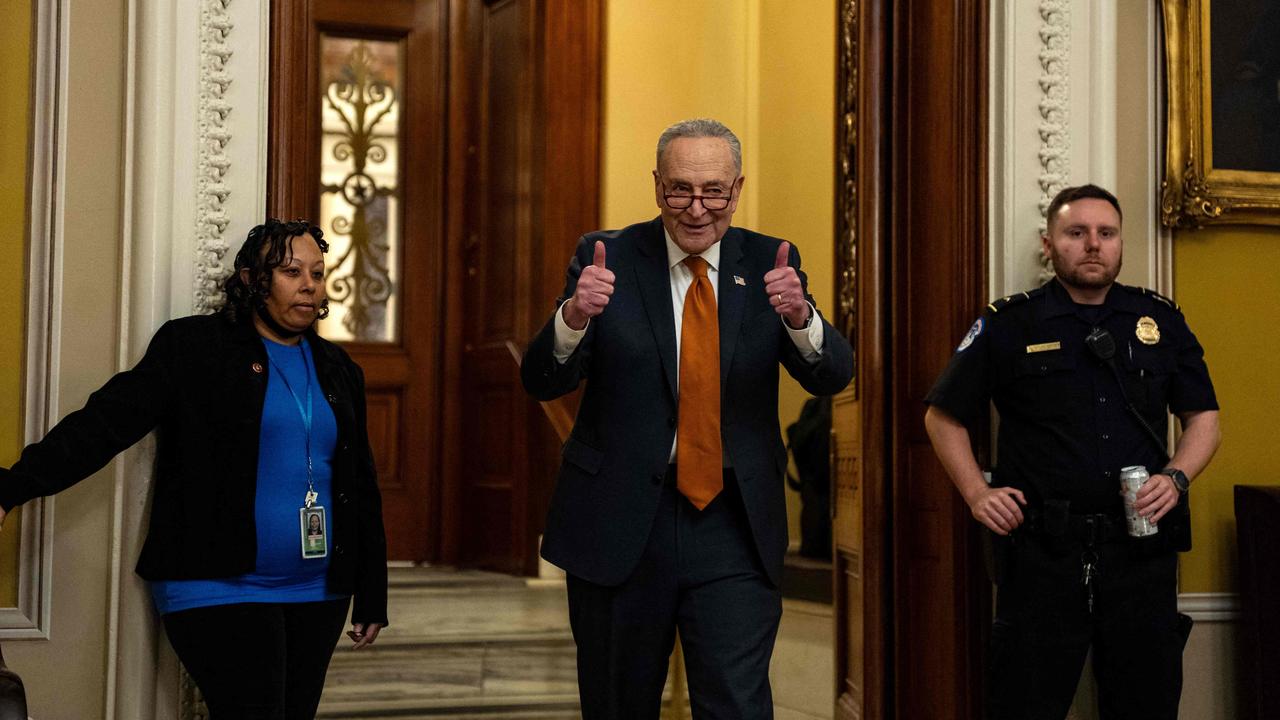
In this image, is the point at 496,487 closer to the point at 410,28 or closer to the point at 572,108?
the point at 572,108

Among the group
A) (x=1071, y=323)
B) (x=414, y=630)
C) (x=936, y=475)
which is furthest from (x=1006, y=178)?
(x=414, y=630)

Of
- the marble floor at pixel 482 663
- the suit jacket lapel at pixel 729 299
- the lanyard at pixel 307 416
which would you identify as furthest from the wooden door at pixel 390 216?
the suit jacket lapel at pixel 729 299

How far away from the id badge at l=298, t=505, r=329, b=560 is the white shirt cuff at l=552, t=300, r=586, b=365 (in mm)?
773

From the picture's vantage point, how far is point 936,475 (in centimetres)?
365

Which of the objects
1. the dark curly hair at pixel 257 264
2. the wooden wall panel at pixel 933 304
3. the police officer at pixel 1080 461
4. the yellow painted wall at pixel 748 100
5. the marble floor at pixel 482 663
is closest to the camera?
the dark curly hair at pixel 257 264

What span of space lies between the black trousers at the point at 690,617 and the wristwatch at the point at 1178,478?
1117 mm

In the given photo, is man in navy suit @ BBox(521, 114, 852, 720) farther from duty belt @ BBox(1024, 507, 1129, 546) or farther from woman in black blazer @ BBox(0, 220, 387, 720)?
duty belt @ BBox(1024, 507, 1129, 546)

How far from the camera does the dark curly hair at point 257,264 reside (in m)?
2.93

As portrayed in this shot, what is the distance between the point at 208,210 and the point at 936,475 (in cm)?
203

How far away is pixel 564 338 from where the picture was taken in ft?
7.87

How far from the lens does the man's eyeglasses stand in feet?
7.98

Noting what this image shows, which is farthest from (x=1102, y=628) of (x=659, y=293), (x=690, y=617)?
(x=659, y=293)

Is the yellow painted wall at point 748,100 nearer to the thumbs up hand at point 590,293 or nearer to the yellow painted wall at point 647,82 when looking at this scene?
the yellow painted wall at point 647,82

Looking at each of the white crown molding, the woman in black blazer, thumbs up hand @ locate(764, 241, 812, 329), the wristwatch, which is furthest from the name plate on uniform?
the white crown molding
